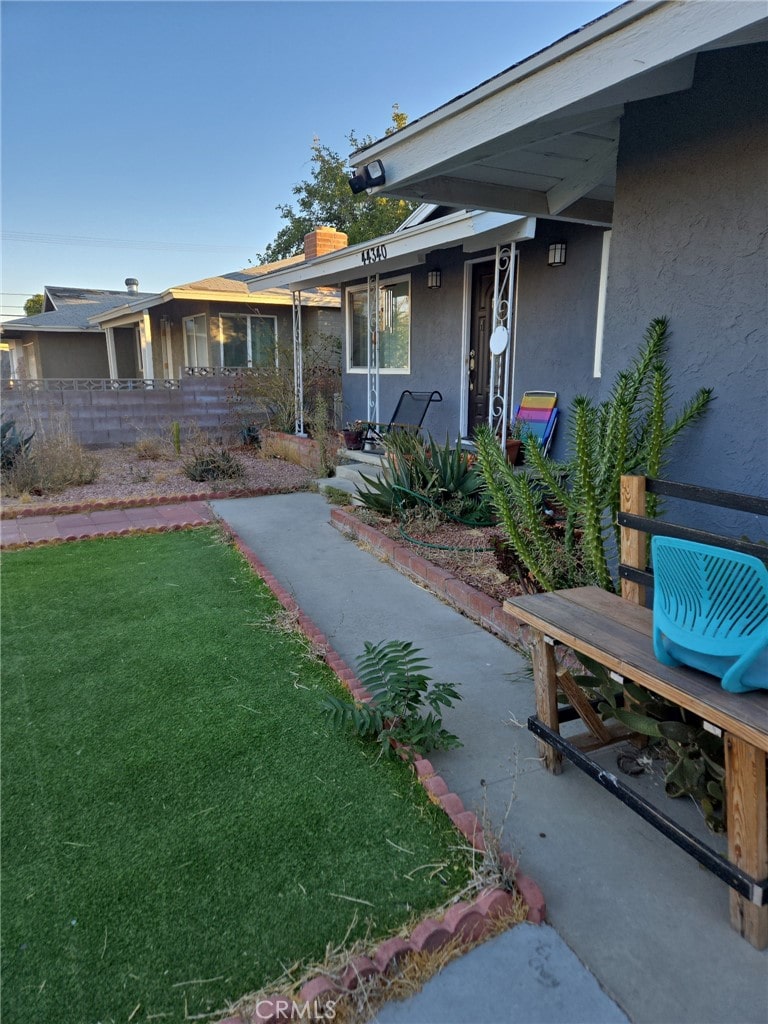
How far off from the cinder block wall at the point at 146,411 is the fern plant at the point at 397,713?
9.47 m

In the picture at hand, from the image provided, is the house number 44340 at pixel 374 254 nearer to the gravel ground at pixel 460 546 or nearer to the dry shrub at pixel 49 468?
the gravel ground at pixel 460 546

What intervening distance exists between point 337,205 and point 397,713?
27719mm

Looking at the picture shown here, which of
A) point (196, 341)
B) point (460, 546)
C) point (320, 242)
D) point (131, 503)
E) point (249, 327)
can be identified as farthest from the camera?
point (196, 341)

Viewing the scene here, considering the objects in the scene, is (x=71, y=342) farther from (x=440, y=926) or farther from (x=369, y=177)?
(x=440, y=926)

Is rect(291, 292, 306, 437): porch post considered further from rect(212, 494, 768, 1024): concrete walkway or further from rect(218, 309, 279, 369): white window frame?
rect(212, 494, 768, 1024): concrete walkway

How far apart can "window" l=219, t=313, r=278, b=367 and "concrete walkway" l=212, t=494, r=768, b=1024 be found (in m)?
→ 13.9

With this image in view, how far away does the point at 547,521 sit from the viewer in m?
3.93

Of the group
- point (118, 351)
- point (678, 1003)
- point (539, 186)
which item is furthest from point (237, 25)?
point (118, 351)

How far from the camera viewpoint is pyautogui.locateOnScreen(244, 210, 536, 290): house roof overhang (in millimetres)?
5941

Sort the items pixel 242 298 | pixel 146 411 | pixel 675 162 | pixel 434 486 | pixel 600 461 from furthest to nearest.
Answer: pixel 242 298 < pixel 146 411 < pixel 434 486 < pixel 600 461 < pixel 675 162

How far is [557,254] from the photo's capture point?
6754mm

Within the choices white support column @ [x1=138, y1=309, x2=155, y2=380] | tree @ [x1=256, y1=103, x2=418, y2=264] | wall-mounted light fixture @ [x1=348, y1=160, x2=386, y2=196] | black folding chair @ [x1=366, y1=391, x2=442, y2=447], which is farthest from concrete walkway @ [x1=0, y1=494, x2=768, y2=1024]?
tree @ [x1=256, y1=103, x2=418, y2=264]

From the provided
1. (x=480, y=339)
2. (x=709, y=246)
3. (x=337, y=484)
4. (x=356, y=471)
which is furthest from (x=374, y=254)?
(x=709, y=246)

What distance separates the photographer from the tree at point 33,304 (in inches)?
1832
